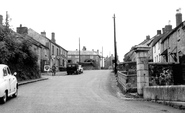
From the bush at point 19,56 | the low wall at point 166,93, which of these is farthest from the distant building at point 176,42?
the bush at point 19,56

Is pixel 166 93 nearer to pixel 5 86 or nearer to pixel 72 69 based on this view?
pixel 5 86

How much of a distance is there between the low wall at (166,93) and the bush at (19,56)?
13.2 meters

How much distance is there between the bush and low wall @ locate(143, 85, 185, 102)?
43.2ft

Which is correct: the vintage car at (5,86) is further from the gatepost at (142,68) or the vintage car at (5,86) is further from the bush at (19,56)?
the bush at (19,56)

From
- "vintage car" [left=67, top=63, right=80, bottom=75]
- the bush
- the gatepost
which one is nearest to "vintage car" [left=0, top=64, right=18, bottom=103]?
the gatepost

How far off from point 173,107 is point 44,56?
40.2 meters

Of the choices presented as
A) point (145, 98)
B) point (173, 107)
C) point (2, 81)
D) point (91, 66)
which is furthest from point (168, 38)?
point (91, 66)

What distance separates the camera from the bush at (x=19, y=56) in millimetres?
20956

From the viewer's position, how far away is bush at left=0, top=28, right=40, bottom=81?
68.8 ft

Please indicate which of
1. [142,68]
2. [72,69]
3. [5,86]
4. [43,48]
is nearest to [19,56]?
[5,86]

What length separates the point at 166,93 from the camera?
10.7 meters

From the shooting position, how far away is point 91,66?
75.7 meters

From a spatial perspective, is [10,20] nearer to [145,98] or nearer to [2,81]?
[2,81]

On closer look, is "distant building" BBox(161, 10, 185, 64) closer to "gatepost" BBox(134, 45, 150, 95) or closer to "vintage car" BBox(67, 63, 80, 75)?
"gatepost" BBox(134, 45, 150, 95)
